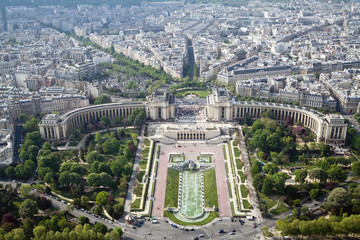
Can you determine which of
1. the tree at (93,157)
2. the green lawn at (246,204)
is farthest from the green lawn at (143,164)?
the green lawn at (246,204)

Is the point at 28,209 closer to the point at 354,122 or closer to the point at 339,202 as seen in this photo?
the point at 339,202

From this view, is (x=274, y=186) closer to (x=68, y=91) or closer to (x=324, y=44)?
(x=68, y=91)

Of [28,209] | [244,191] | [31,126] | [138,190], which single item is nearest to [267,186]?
[244,191]

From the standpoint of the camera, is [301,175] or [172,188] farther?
[172,188]

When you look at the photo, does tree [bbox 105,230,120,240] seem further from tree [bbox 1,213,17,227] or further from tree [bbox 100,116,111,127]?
tree [bbox 100,116,111,127]

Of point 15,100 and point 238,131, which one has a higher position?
point 15,100

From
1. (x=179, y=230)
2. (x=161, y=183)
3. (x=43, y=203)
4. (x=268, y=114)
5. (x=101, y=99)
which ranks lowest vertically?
(x=179, y=230)

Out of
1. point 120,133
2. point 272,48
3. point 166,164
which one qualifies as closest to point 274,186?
point 166,164
